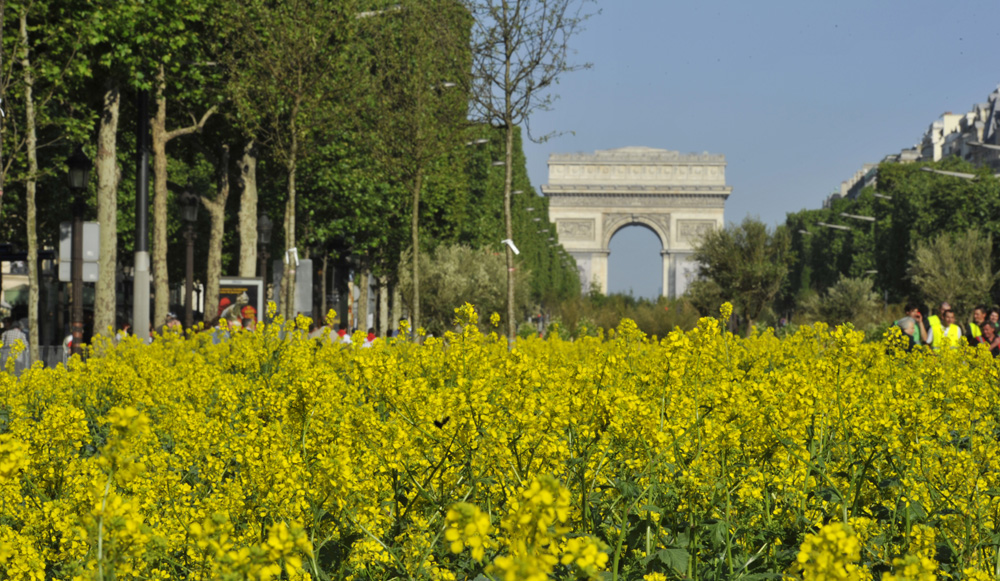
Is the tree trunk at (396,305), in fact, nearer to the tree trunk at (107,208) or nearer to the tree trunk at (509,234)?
the tree trunk at (107,208)

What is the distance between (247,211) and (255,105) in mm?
3927

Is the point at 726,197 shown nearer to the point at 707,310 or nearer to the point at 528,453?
the point at 707,310

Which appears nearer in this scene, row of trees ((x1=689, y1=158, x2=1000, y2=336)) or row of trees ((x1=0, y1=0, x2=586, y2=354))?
row of trees ((x1=0, y1=0, x2=586, y2=354))

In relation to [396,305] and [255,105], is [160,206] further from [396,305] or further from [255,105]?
[396,305]

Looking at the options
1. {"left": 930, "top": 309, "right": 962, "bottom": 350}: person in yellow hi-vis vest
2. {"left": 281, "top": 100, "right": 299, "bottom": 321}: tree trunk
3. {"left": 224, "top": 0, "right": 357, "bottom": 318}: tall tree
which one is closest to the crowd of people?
{"left": 930, "top": 309, "right": 962, "bottom": 350}: person in yellow hi-vis vest

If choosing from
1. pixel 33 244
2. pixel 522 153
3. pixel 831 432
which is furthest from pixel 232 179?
pixel 522 153

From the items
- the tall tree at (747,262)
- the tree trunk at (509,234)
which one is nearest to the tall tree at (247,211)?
the tree trunk at (509,234)

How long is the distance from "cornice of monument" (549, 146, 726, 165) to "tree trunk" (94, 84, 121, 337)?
2939 inches

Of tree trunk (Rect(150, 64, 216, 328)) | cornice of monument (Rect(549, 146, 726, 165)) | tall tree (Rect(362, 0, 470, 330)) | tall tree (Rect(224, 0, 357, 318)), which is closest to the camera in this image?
tall tree (Rect(224, 0, 357, 318))

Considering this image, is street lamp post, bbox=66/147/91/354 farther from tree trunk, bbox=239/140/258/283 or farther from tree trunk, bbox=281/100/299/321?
tree trunk, bbox=239/140/258/283

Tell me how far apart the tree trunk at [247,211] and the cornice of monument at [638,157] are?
69555 millimetres

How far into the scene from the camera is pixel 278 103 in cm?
1994

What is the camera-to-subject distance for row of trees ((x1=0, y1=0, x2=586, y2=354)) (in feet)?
57.9

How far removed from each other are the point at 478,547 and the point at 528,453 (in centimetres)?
223
